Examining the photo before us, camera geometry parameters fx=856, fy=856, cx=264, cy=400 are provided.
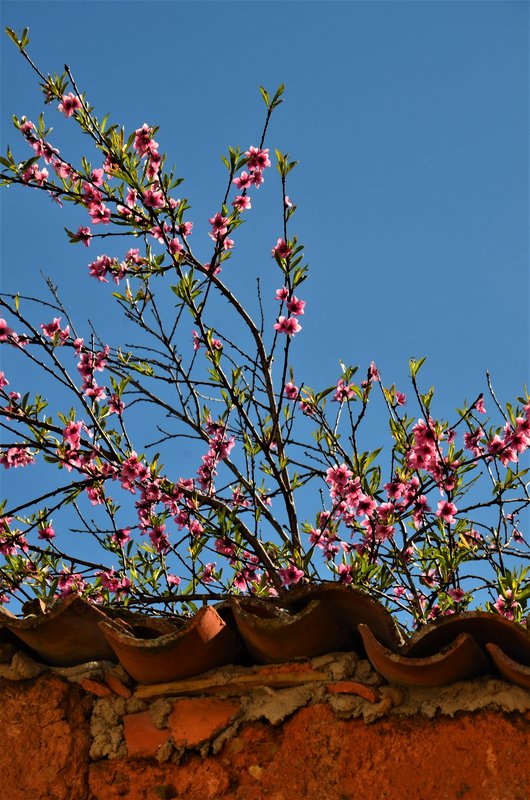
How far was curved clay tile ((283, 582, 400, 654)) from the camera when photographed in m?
1.82

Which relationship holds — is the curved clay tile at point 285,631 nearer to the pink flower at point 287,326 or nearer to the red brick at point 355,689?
the red brick at point 355,689

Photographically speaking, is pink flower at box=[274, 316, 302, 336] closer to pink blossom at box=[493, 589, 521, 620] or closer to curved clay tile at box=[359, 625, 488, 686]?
pink blossom at box=[493, 589, 521, 620]

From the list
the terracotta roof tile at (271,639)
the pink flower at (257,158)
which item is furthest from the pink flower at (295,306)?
the terracotta roof tile at (271,639)

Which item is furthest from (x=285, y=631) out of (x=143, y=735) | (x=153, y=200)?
(x=153, y=200)

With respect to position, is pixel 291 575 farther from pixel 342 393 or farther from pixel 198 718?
pixel 198 718

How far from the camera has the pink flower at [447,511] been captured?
437 cm

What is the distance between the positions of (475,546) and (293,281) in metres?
1.72

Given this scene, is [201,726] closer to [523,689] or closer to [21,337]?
[523,689]

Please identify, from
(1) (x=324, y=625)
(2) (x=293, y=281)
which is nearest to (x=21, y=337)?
(2) (x=293, y=281)

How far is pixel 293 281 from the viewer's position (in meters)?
4.63

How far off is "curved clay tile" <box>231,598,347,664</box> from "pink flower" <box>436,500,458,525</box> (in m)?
2.58

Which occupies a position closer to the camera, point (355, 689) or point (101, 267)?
point (355, 689)

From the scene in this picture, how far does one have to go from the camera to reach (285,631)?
181cm

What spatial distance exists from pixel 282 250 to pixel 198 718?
3.08 metres
